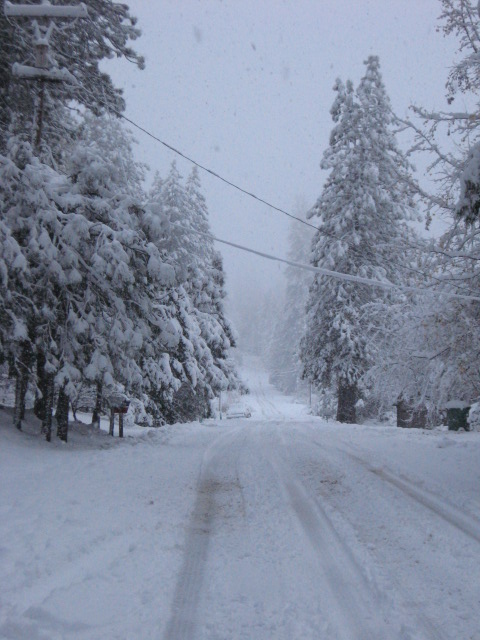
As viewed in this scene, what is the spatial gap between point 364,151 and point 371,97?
251 cm

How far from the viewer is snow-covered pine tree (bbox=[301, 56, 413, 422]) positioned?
2006 centimetres

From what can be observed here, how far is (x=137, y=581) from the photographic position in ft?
13.5

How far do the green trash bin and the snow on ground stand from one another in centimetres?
530

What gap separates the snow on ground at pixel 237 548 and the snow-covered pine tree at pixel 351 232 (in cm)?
1072

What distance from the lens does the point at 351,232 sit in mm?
20484

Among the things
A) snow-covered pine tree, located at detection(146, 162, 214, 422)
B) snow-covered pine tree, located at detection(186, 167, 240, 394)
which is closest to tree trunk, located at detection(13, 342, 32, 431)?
snow-covered pine tree, located at detection(146, 162, 214, 422)

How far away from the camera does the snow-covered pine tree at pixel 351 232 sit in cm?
2006

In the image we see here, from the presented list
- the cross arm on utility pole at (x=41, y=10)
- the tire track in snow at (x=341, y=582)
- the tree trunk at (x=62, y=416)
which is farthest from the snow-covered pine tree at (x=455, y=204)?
the tree trunk at (x=62, y=416)

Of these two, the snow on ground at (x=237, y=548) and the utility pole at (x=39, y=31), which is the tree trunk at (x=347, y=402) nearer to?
the snow on ground at (x=237, y=548)

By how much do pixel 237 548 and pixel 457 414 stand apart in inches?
448

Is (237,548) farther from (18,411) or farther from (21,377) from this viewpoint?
(18,411)

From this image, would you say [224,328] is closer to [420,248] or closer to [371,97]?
[371,97]

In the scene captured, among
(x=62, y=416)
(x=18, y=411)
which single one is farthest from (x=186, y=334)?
(x=18, y=411)

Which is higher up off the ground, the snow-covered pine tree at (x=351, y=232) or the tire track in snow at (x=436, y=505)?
the snow-covered pine tree at (x=351, y=232)
